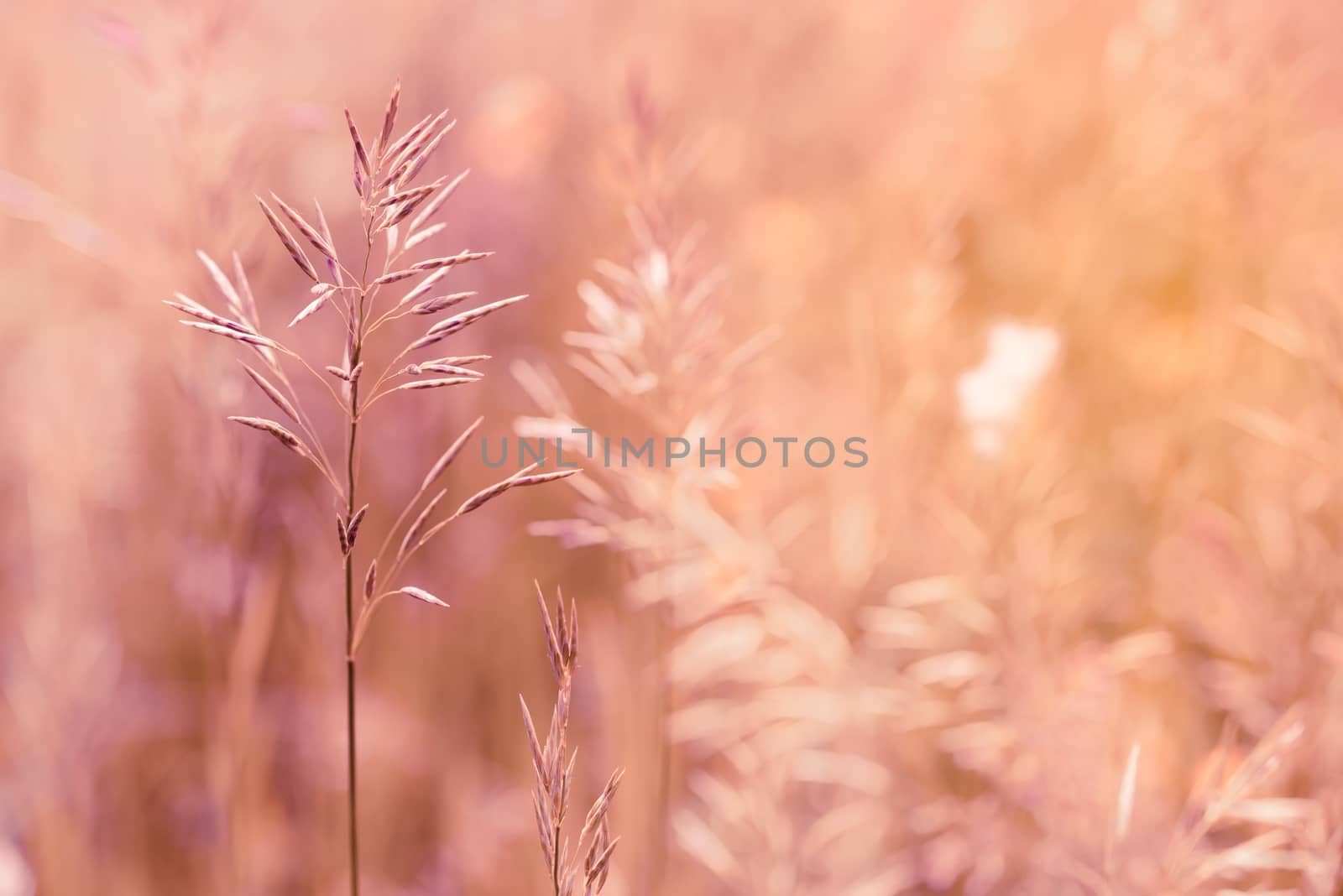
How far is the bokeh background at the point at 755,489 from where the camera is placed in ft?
1.67

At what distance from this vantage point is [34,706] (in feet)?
1.98

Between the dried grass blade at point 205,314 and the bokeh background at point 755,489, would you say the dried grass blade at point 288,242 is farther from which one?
the bokeh background at point 755,489

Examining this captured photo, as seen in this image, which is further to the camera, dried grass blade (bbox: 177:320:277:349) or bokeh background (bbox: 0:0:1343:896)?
bokeh background (bbox: 0:0:1343:896)

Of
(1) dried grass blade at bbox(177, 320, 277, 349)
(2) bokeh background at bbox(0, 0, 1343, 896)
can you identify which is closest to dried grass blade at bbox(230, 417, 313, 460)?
(1) dried grass blade at bbox(177, 320, 277, 349)

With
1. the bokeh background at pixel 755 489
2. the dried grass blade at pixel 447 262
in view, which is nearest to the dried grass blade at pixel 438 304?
the dried grass blade at pixel 447 262

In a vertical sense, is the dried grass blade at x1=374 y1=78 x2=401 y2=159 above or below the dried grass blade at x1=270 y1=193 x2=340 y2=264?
above

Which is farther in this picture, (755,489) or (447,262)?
(755,489)

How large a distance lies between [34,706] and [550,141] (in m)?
0.85

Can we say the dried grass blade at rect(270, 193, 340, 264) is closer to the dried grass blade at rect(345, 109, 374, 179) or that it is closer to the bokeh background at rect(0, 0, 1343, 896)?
the dried grass blade at rect(345, 109, 374, 179)

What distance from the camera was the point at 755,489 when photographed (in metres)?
0.71

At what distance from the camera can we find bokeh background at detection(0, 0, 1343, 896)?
510 mm

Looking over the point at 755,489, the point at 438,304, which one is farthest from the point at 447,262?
the point at 755,489

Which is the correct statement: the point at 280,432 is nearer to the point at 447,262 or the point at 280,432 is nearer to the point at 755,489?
the point at 447,262

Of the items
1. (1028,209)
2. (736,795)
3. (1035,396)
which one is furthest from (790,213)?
(736,795)
